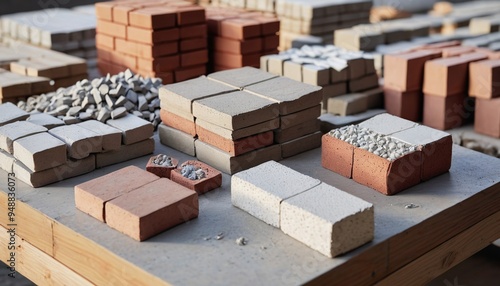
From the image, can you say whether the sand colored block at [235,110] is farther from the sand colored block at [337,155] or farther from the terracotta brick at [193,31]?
the terracotta brick at [193,31]

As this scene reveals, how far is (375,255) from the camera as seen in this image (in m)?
3.61

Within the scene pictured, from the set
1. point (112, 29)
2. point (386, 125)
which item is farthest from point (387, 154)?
point (112, 29)

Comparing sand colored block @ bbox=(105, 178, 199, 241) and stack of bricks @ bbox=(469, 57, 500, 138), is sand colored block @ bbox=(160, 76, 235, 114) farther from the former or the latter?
stack of bricks @ bbox=(469, 57, 500, 138)

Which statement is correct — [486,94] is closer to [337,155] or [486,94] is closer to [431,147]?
[431,147]

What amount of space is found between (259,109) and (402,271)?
152cm

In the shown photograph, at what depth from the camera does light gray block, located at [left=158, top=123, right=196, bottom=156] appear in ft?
16.2

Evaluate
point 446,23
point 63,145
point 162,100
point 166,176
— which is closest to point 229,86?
point 162,100

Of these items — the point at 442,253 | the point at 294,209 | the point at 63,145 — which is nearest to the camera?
the point at 294,209

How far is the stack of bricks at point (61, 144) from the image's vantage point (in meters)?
4.41

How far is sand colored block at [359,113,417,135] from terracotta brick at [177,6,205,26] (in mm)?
2802

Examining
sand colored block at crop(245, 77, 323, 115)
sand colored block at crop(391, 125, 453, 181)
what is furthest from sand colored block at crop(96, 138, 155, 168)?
sand colored block at crop(391, 125, 453, 181)

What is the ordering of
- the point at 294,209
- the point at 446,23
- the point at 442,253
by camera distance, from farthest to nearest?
the point at 446,23 → the point at 442,253 → the point at 294,209

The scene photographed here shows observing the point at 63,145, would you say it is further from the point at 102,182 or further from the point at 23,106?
the point at 23,106

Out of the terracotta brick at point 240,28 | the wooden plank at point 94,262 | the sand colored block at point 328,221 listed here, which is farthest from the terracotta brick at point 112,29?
the sand colored block at point 328,221
